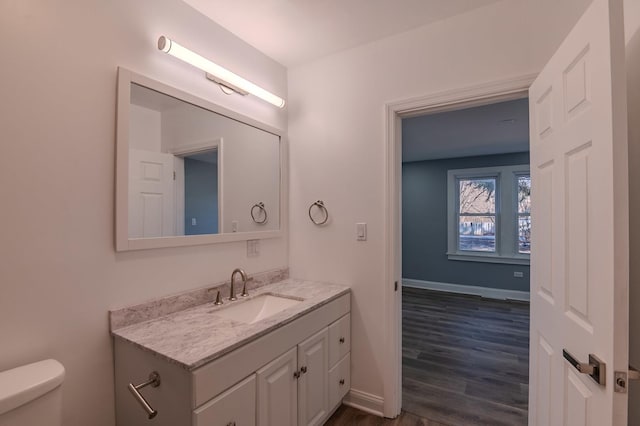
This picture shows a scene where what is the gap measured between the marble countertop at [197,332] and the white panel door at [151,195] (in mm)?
418

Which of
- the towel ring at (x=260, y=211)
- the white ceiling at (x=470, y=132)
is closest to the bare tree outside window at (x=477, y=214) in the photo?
the white ceiling at (x=470, y=132)

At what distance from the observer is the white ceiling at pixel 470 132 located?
9.90ft

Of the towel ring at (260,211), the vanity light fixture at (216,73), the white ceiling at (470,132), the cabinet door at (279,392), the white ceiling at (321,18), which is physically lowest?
the cabinet door at (279,392)

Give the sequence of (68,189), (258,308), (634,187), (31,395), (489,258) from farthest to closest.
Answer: (489,258) < (258,308) < (68,189) < (634,187) < (31,395)

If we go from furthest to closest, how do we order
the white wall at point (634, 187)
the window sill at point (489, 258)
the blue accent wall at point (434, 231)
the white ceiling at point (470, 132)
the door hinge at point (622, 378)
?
the blue accent wall at point (434, 231) < the window sill at point (489, 258) < the white ceiling at point (470, 132) < the white wall at point (634, 187) < the door hinge at point (622, 378)

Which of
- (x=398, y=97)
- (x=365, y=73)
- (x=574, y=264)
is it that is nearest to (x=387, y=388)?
(x=574, y=264)

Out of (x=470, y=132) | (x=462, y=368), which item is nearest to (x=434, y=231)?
(x=470, y=132)

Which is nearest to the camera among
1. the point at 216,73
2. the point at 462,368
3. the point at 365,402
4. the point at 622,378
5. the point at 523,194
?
the point at 622,378

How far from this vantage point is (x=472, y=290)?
199 inches

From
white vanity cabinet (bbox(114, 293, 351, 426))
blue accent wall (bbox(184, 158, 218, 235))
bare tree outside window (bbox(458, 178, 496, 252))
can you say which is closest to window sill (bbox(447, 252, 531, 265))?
bare tree outside window (bbox(458, 178, 496, 252))

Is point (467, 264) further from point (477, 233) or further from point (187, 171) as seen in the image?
point (187, 171)

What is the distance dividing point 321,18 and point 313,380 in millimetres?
2067

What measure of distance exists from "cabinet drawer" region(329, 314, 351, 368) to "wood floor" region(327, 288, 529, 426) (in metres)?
0.41

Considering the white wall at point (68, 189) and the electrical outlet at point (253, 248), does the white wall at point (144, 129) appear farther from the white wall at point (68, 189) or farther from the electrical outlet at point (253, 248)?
the electrical outlet at point (253, 248)
